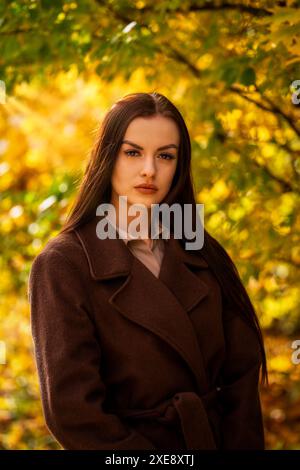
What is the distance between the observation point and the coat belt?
85.8 inches

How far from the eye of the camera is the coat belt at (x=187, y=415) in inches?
85.8

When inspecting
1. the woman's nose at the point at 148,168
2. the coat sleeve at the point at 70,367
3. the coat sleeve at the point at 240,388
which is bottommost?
the coat sleeve at the point at 240,388

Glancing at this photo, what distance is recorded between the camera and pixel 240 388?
2.39 m

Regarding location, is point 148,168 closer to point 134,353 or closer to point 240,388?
point 134,353

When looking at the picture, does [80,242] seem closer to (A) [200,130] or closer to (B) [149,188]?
(B) [149,188]

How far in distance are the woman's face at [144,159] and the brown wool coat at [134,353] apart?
148 mm

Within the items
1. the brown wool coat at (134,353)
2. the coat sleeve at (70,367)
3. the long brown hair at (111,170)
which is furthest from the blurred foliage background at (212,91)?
the coat sleeve at (70,367)

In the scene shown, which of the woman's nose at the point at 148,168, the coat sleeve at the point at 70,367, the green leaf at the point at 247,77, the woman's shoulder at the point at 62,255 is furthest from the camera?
the green leaf at the point at 247,77

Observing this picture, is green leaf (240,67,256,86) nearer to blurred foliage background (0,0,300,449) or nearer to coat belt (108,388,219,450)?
blurred foliage background (0,0,300,449)

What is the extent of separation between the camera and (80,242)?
2.27m

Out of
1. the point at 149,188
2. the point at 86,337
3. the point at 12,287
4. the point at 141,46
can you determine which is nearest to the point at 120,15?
the point at 141,46

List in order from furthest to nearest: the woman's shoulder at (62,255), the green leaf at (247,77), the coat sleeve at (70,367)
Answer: the green leaf at (247,77), the woman's shoulder at (62,255), the coat sleeve at (70,367)

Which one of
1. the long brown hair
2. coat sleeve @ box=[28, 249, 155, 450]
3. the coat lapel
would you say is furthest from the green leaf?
coat sleeve @ box=[28, 249, 155, 450]

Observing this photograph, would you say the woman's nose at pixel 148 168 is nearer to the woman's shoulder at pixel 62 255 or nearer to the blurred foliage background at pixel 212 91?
the woman's shoulder at pixel 62 255
